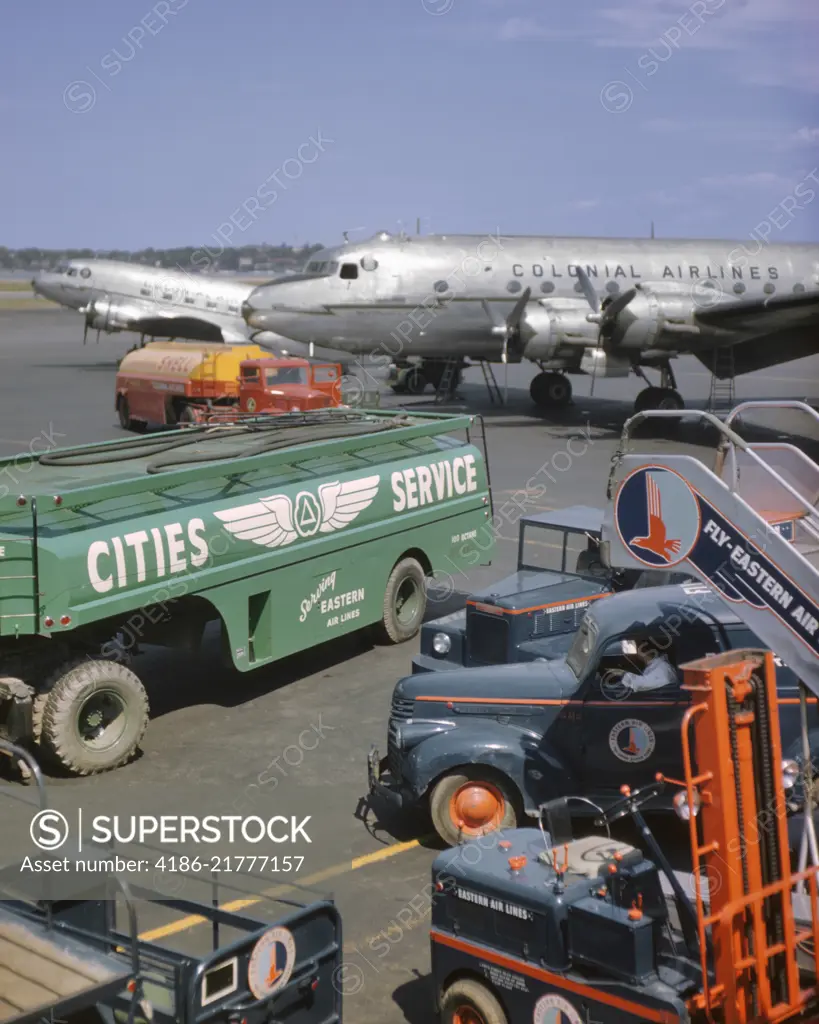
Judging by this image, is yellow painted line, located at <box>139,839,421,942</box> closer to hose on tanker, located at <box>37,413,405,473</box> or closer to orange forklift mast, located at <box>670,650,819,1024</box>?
orange forklift mast, located at <box>670,650,819,1024</box>

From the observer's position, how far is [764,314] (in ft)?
103

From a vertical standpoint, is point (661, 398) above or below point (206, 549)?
above

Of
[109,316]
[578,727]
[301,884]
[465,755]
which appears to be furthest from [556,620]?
[109,316]

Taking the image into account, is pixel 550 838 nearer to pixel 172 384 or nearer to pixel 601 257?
pixel 172 384

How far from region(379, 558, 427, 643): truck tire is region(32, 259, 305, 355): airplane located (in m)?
33.5

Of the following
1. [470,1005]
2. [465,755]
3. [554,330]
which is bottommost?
[470,1005]

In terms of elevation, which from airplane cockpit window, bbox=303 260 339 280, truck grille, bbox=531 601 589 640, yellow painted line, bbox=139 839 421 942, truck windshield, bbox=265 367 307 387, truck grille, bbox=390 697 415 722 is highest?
airplane cockpit window, bbox=303 260 339 280

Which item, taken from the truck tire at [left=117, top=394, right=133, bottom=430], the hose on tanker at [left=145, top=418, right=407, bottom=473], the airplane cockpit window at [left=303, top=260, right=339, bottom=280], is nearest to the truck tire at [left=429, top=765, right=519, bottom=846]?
the hose on tanker at [left=145, top=418, right=407, bottom=473]

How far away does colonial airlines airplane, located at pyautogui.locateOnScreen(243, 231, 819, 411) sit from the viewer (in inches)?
1248

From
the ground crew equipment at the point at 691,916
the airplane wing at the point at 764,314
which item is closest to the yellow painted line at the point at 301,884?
the ground crew equipment at the point at 691,916

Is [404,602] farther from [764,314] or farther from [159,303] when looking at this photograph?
[159,303]

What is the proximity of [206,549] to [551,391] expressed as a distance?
26756 millimetres

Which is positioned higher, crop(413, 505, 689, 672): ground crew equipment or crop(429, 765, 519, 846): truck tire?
crop(413, 505, 689, 672): ground crew equipment

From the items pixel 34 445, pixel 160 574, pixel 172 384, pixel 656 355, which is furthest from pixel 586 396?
pixel 160 574
